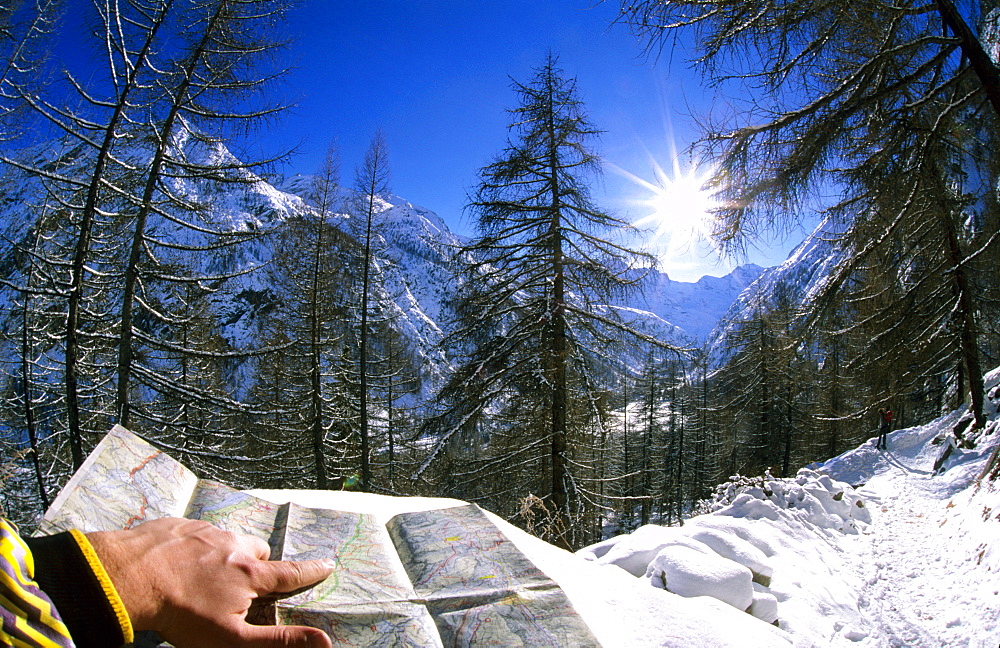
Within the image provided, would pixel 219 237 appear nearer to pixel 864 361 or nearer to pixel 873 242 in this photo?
pixel 873 242

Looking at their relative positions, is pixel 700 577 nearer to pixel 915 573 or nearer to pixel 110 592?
pixel 110 592

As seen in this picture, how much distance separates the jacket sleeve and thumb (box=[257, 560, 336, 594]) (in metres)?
0.41

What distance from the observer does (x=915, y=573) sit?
5.20 meters

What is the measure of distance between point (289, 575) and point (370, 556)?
58 centimetres

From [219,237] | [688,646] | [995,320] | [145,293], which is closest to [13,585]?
[688,646]

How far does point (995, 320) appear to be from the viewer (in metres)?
13.6

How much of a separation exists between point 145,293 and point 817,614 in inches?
352

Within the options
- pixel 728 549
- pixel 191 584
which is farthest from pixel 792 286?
pixel 191 584

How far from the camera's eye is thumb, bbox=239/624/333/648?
1183mm

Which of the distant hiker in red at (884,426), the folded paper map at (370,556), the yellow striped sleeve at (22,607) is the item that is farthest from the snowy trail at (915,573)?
the distant hiker in red at (884,426)

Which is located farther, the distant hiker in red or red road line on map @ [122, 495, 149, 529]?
the distant hiker in red

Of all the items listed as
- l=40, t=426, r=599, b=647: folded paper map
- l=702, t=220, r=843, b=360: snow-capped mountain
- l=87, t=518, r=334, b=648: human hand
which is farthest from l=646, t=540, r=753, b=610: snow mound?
l=702, t=220, r=843, b=360: snow-capped mountain

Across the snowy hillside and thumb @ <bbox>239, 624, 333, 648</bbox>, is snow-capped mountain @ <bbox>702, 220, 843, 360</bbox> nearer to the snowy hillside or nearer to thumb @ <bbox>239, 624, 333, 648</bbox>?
the snowy hillside

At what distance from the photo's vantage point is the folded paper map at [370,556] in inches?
58.5
